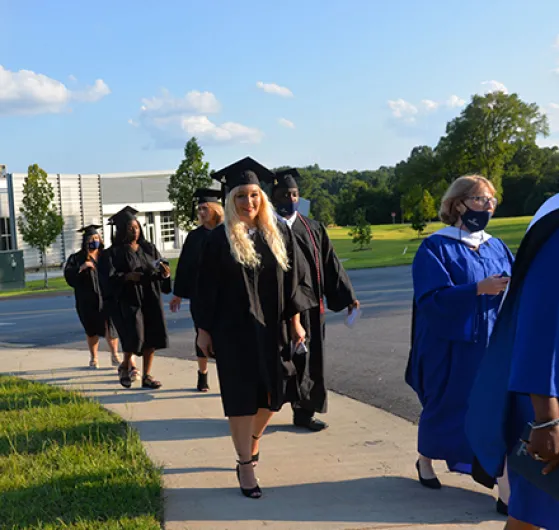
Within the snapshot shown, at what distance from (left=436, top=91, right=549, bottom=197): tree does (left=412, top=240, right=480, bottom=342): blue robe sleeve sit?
2323 inches

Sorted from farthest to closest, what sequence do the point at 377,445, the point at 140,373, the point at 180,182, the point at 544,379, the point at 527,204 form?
1. the point at 527,204
2. the point at 180,182
3. the point at 140,373
4. the point at 377,445
5. the point at 544,379

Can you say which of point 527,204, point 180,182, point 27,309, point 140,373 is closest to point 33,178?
point 180,182

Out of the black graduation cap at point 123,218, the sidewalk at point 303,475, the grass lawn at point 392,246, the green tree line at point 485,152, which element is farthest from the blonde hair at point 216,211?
the green tree line at point 485,152

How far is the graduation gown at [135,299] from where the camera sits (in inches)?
305

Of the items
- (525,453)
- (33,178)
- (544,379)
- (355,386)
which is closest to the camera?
(544,379)

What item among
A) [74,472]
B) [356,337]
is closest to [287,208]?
[74,472]

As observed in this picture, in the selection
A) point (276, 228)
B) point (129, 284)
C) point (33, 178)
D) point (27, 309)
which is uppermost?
point (33, 178)

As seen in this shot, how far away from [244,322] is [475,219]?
1552 millimetres

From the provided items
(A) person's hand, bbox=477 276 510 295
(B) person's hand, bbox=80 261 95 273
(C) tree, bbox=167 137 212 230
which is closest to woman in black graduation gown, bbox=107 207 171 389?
(B) person's hand, bbox=80 261 95 273

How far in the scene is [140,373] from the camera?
8758mm

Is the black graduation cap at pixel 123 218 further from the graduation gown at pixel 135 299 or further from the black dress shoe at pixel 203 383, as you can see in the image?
the black dress shoe at pixel 203 383

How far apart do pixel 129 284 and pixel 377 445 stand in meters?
3.46

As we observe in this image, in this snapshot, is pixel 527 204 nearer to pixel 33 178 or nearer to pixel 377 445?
pixel 33 178

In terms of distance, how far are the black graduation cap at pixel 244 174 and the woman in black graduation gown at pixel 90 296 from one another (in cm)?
431
